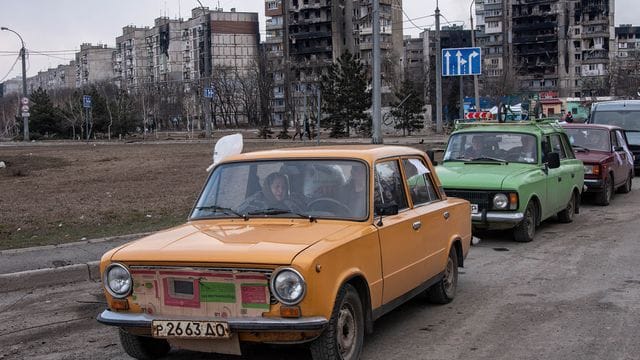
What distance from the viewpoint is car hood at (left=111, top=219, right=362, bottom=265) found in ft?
14.6

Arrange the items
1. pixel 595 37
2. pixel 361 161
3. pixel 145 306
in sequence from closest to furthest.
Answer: pixel 145 306 < pixel 361 161 < pixel 595 37

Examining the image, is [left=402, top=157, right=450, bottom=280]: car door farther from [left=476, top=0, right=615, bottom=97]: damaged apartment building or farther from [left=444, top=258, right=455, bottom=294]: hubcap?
[left=476, top=0, right=615, bottom=97]: damaged apartment building

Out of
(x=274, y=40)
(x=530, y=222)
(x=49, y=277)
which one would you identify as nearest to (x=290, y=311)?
(x=49, y=277)

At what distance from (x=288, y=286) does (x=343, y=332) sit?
26.5 inches

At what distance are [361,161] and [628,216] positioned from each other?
955cm

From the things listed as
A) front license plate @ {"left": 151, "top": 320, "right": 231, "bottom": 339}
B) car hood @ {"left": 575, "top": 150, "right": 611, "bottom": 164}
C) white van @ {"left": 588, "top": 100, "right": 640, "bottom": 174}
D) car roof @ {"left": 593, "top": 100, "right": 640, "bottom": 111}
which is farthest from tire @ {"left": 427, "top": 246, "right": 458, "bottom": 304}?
car roof @ {"left": 593, "top": 100, "right": 640, "bottom": 111}

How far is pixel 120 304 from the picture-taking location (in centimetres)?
482

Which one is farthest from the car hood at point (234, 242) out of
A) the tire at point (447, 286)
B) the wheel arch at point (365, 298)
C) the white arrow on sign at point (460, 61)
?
the white arrow on sign at point (460, 61)

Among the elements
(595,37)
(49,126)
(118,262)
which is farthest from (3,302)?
(595,37)

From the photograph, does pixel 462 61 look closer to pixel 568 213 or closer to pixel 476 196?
pixel 568 213

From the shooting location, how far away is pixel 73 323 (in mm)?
6641

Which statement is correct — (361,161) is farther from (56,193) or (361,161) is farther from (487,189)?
(56,193)

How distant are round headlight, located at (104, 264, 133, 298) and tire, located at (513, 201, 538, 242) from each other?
701 cm

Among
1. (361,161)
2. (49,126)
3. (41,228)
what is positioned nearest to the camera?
(361,161)
